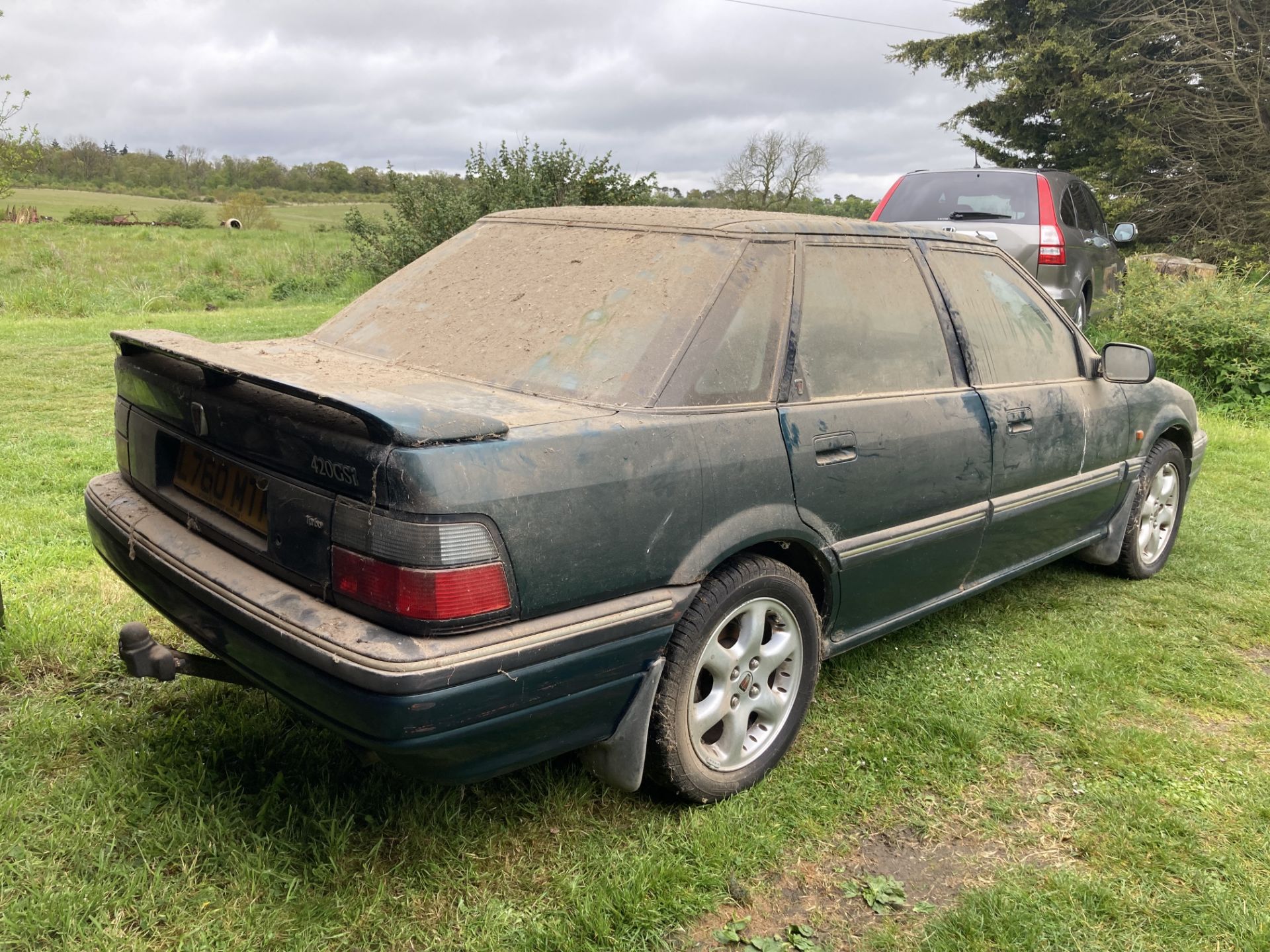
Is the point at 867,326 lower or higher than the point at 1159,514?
higher

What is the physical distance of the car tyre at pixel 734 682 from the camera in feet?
7.89

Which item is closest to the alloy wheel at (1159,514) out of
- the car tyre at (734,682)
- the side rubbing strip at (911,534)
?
the side rubbing strip at (911,534)

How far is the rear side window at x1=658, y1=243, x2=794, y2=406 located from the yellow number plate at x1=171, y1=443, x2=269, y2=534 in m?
1.00

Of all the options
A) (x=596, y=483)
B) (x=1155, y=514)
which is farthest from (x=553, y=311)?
(x=1155, y=514)

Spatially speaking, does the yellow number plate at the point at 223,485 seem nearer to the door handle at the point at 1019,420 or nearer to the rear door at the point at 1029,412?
the rear door at the point at 1029,412

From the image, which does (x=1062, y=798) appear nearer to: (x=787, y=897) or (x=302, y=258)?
(x=787, y=897)

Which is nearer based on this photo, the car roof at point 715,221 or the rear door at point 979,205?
the car roof at point 715,221

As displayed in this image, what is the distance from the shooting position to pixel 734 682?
2604mm

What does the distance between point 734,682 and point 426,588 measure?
104 cm

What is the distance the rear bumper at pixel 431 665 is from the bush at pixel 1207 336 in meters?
8.27

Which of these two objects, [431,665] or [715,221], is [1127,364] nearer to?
[715,221]

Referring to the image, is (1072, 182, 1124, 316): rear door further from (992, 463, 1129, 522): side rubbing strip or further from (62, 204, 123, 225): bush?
(62, 204, 123, 225): bush

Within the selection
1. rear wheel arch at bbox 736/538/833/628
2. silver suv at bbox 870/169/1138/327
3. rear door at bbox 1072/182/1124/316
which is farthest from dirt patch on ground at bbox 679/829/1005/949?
rear door at bbox 1072/182/1124/316

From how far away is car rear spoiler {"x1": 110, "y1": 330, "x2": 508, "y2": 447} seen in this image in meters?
1.91
